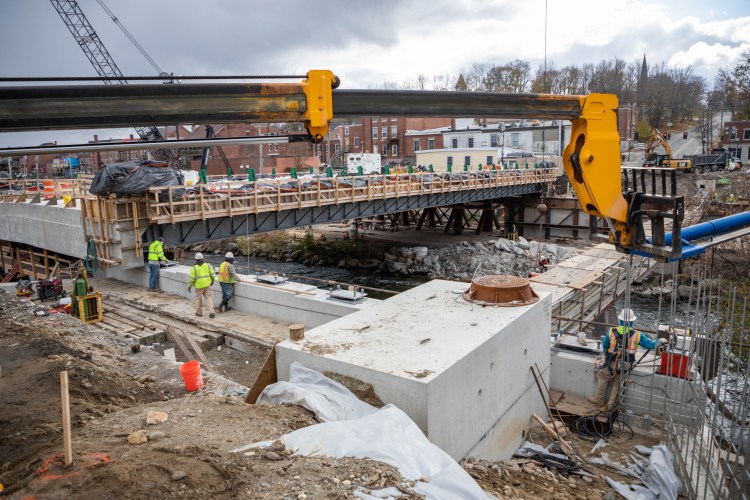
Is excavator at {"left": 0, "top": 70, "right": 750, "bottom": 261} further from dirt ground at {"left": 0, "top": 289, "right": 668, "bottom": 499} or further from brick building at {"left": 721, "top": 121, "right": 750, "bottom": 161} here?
brick building at {"left": 721, "top": 121, "right": 750, "bottom": 161}

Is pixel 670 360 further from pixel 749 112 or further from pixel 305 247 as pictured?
pixel 749 112

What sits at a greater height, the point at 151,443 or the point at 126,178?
the point at 126,178

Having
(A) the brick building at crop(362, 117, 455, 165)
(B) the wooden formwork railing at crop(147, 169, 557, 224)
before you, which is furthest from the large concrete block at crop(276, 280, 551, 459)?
(A) the brick building at crop(362, 117, 455, 165)

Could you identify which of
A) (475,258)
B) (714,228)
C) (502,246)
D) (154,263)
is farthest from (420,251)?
(714,228)

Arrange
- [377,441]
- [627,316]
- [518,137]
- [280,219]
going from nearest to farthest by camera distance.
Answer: [377,441] < [627,316] < [280,219] < [518,137]

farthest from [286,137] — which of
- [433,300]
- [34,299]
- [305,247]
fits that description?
[305,247]

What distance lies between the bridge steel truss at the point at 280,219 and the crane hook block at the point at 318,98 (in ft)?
42.9

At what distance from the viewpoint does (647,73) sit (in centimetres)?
11044

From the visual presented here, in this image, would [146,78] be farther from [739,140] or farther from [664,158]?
[739,140]

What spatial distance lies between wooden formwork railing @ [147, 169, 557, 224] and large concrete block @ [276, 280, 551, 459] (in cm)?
1071

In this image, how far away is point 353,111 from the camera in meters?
6.32

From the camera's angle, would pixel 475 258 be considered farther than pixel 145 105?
Yes

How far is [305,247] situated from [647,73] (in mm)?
102954

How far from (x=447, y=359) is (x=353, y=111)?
11.0 feet
